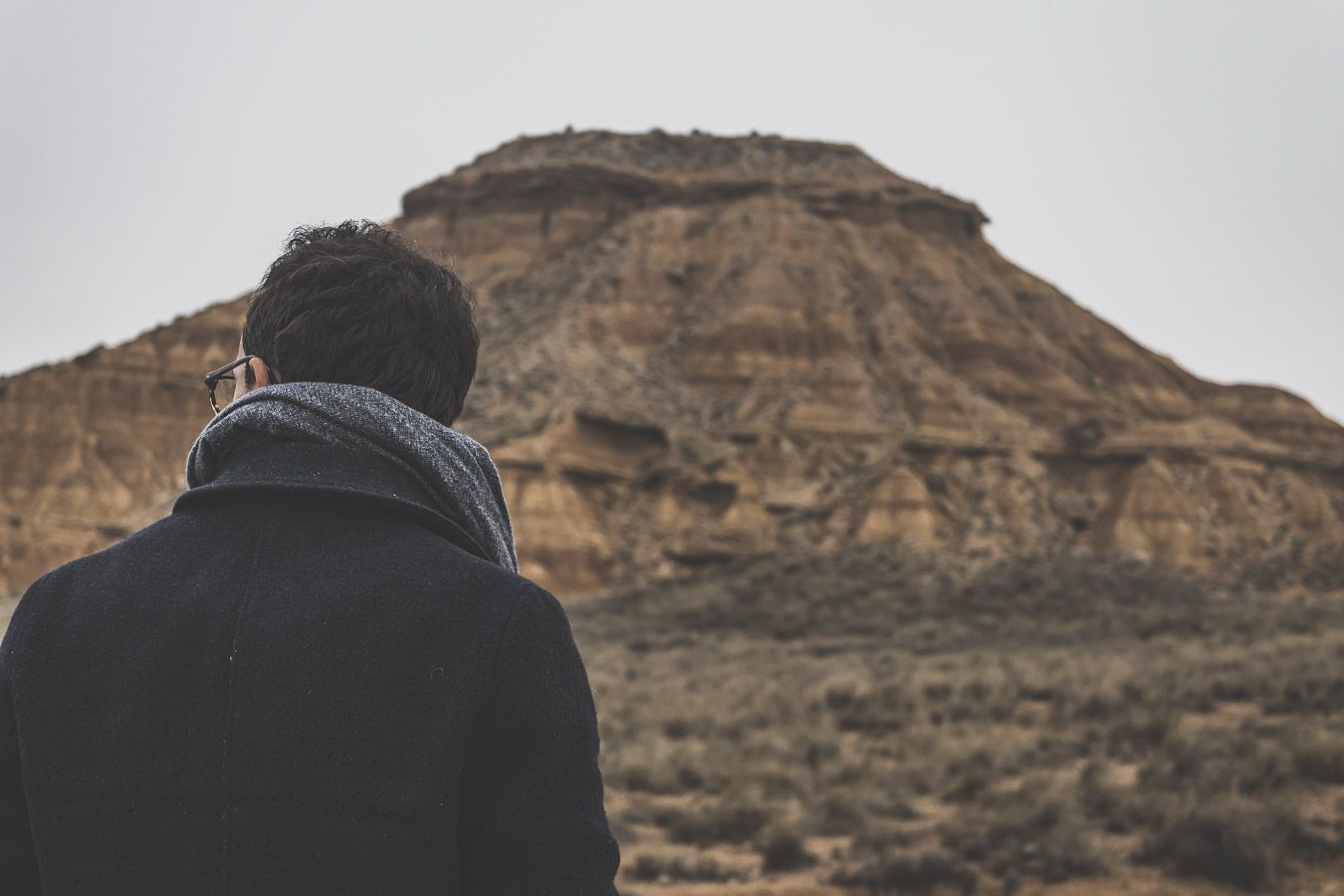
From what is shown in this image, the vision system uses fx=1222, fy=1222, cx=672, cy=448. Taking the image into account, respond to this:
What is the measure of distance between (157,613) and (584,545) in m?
37.9

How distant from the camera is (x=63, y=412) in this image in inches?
1879

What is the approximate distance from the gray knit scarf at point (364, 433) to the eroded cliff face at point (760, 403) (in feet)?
117

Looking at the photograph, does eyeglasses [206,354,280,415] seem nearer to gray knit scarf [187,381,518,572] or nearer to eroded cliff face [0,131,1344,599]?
gray knit scarf [187,381,518,572]

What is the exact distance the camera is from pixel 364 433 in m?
1.55

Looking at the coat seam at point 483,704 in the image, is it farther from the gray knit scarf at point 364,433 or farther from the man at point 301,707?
the gray knit scarf at point 364,433

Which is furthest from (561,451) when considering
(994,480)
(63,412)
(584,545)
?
(63,412)

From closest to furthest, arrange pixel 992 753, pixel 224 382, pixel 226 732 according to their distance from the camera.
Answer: pixel 226 732 < pixel 224 382 < pixel 992 753

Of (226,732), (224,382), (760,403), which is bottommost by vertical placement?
(226,732)

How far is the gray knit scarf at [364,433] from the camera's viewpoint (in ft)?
5.08

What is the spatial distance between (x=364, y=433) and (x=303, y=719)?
366 millimetres

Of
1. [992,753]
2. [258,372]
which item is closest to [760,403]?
[992,753]

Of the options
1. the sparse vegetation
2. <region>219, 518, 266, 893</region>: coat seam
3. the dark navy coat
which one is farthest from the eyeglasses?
the sparse vegetation

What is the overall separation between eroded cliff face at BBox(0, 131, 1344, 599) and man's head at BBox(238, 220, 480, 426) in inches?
1398

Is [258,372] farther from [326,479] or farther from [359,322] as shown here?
[326,479]
